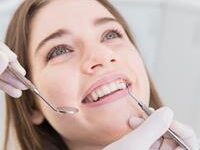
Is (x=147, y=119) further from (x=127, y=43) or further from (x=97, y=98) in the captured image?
(x=127, y=43)

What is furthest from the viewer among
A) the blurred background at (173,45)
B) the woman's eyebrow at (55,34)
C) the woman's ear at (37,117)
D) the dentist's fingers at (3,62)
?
the blurred background at (173,45)

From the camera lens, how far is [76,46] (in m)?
1.12

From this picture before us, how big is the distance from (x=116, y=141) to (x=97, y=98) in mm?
112

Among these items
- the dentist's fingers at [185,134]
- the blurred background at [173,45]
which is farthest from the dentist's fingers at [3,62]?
the blurred background at [173,45]

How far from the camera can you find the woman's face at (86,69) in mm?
1057

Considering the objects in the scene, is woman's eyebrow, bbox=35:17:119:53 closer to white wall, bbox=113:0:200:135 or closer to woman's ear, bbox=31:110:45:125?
woman's ear, bbox=31:110:45:125

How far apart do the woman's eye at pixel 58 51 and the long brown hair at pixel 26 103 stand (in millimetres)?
88

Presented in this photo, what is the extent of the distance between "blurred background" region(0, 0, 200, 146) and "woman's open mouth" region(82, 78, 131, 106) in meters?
0.78

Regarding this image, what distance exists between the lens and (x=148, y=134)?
39.8 inches

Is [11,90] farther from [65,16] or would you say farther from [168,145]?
[168,145]

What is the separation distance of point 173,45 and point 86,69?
86cm

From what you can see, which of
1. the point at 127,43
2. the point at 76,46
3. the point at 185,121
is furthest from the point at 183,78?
the point at 76,46

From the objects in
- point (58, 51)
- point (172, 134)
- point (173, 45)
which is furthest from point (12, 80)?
point (173, 45)

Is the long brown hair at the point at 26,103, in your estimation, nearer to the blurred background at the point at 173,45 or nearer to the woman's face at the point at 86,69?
the woman's face at the point at 86,69
